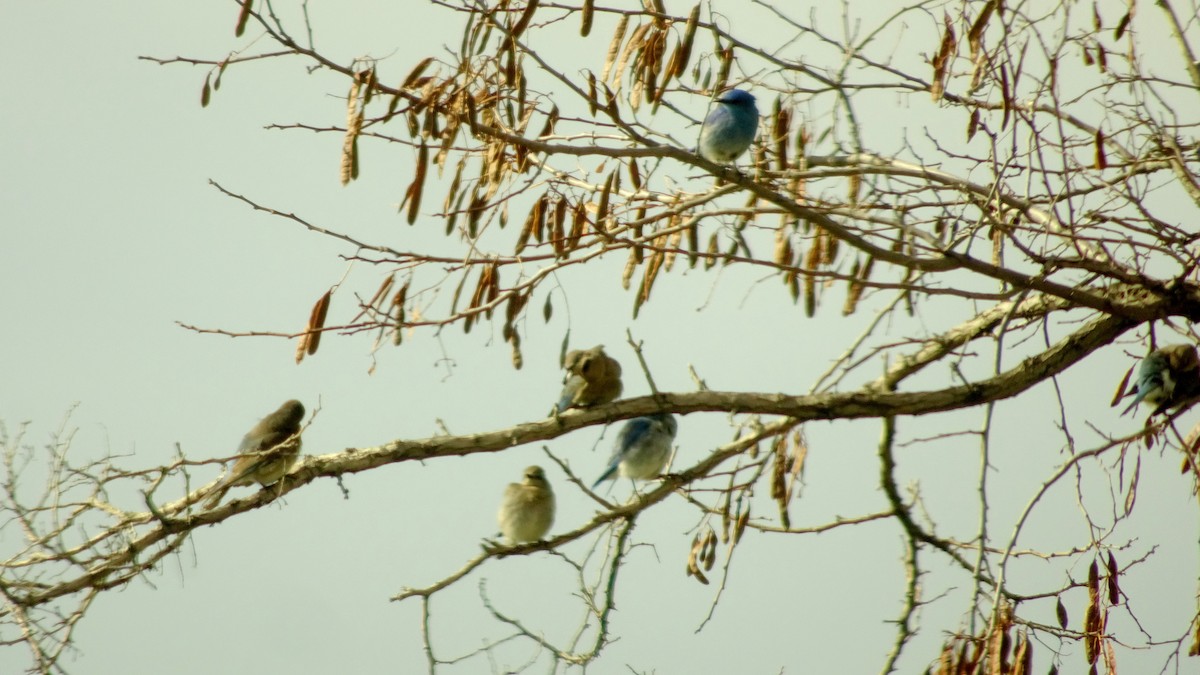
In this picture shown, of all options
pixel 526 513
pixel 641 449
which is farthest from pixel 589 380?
pixel 526 513

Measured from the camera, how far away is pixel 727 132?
586 centimetres

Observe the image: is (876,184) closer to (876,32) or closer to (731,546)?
(876,32)

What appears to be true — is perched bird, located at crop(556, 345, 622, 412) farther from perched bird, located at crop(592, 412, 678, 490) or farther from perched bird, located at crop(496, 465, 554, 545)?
perched bird, located at crop(496, 465, 554, 545)

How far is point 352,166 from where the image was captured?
4262mm

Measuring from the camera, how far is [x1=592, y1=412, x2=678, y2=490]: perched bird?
19.9 ft

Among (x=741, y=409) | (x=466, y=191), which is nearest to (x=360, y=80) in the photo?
(x=466, y=191)

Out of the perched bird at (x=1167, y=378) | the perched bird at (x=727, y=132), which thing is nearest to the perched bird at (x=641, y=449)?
the perched bird at (x=727, y=132)

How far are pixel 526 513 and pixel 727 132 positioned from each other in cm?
211

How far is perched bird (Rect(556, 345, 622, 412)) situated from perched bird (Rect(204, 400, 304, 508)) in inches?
46.5

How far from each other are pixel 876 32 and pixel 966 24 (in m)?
0.36

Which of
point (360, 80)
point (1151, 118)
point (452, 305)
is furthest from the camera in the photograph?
point (1151, 118)

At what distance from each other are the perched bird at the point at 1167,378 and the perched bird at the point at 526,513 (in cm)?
289

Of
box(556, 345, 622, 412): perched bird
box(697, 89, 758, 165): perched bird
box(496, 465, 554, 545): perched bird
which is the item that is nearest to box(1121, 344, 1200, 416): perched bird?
box(697, 89, 758, 165): perched bird

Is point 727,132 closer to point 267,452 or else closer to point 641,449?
point 641,449
